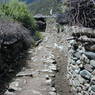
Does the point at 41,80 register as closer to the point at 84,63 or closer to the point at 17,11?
the point at 84,63

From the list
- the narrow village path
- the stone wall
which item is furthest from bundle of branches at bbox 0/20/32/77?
the stone wall

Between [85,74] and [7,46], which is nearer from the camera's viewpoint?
[85,74]

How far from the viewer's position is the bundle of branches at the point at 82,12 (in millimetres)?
2715

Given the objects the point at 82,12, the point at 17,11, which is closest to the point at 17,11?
the point at 17,11

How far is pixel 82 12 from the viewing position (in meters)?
2.88

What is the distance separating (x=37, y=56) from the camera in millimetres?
6828

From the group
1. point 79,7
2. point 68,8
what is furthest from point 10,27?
point 79,7

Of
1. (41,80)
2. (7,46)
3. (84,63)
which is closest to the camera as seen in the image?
(84,63)

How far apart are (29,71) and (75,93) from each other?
6.09ft

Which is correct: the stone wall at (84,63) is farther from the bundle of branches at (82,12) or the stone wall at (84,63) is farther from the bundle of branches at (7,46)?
the bundle of branches at (7,46)

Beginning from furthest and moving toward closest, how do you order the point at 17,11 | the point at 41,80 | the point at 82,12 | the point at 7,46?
the point at 17,11
the point at 7,46
the point at 41,80
the point at 82,12

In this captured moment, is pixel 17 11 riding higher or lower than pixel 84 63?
higher

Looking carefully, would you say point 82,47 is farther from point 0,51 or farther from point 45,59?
point 45,59

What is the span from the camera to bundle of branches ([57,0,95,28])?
2715 mm
